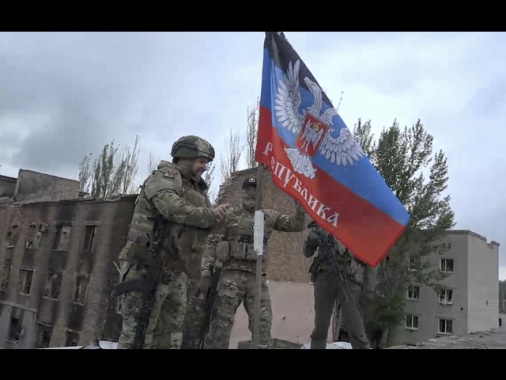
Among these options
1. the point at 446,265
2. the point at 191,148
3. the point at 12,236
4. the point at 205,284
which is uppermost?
the point at 446,265

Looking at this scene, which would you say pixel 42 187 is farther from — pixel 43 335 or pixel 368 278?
pixel 368 278

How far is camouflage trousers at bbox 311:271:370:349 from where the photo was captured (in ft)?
15.4

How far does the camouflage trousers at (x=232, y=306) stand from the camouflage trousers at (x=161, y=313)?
983mm

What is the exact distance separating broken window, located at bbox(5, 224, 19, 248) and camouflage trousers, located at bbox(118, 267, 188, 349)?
1133 inches

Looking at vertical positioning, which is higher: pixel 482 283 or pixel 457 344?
pixel 482 283

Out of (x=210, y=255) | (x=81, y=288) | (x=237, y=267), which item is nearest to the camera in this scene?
(x=237, y=267)

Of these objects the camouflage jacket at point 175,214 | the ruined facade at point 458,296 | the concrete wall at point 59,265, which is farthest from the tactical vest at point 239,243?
the ruined facade at point 458,296

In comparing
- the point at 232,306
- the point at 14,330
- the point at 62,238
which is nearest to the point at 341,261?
the point at 232,306

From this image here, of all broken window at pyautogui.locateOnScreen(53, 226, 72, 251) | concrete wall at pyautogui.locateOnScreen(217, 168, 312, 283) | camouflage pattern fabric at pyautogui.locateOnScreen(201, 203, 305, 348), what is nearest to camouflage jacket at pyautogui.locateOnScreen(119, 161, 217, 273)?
camouflage pattern fabric at pyautogui.locateOnScreen(201, 203, 305, 348)

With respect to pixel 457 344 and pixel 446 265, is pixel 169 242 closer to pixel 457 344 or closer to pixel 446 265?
pixel 457 344

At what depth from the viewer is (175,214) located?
3.52m

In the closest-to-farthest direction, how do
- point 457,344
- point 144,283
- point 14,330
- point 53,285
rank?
point 144,283 → point 457,344 → point 53,285 → point 14,330

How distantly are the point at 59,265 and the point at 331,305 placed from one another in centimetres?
2399

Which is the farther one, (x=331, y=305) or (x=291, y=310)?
(x=291, y=310)
